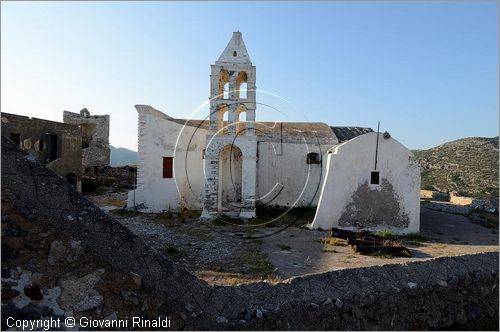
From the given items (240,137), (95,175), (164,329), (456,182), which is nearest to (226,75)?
(240,137)

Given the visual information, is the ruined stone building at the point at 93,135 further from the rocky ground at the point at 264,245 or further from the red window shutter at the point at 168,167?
the rocky ground at the point at 264,245

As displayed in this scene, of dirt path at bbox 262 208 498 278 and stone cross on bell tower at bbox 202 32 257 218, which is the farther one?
stone cross on bell tower at bbox 202 32 257 218

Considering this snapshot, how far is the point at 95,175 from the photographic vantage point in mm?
27172

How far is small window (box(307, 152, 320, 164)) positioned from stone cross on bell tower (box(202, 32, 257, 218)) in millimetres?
4254

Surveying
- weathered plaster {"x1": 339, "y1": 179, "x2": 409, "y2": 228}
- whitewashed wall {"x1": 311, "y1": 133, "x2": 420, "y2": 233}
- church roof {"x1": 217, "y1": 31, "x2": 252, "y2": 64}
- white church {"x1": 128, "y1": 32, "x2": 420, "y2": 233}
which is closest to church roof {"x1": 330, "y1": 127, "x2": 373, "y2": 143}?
white church {"x1": 128, "y1": 32, "x2": 420, "y2": 233}

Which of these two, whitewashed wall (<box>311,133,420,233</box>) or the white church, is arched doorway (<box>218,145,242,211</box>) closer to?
the white church

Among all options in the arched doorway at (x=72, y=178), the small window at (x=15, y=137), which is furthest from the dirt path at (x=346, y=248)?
the arched doorway at (x=72, y=178)

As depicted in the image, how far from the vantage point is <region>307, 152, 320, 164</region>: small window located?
61.5 feet

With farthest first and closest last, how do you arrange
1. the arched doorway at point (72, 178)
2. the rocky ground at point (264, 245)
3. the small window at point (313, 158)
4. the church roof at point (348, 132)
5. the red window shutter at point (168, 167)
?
1. the church roof at point (348, 132)
2. the arched doorway at point (72, 178)
3. the small window at point (313, 158)
4. the red window shutter at point (168, 167)
5. the rocky ground at point (264, 245)

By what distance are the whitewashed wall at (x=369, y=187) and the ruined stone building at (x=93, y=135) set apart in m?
21.2

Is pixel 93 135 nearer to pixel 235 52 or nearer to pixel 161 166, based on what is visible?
pixel 161 166

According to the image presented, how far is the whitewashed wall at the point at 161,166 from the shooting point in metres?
16.9

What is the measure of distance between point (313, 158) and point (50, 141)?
1348cm

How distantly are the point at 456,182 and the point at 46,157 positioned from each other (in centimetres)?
3419
